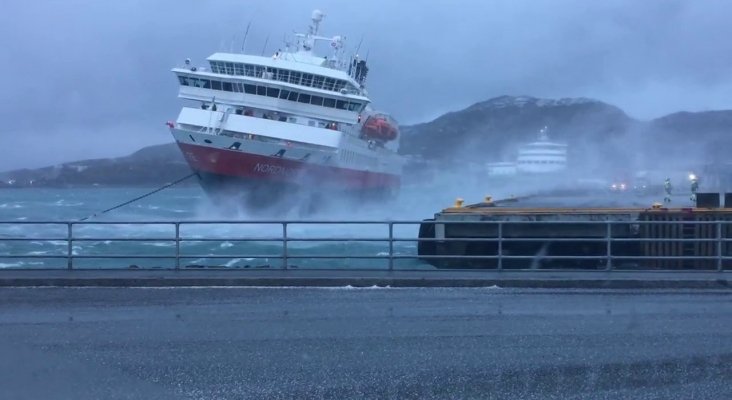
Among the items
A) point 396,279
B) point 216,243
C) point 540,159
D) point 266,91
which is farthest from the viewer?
point 540,159

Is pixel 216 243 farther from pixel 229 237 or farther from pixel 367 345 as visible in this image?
pixel 367 345

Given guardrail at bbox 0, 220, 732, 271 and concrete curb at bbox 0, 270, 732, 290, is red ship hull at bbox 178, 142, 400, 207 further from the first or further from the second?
concrete curb at bbox 0, 270, 732, 290

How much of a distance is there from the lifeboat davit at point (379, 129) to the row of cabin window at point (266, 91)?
4257 mm

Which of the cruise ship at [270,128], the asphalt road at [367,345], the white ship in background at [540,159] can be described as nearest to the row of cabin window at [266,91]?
the cruise ship at [270,128]

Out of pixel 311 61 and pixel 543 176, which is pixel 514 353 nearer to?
pixel 311 61

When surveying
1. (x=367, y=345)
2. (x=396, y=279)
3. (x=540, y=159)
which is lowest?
(x=367, y=345)

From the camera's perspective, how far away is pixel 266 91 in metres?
45.9

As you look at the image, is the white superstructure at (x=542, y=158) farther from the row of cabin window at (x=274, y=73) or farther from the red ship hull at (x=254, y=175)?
the red ship hull at (x=254, y=175)

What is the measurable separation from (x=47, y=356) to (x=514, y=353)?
14.1 feet

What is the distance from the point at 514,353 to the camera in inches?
347

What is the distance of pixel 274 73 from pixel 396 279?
3330 centimetres

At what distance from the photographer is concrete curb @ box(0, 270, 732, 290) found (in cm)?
1431

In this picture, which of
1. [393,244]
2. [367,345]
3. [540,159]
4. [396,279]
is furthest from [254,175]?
[367,345]

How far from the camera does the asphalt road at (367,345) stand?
748 centimetres
